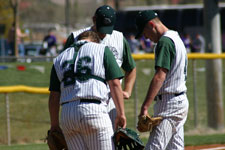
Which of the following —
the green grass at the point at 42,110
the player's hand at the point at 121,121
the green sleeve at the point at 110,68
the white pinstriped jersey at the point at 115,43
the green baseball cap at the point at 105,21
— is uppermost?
the green baseball cap at the point at 105,21

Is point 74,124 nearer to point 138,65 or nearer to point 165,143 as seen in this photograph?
point 165,143

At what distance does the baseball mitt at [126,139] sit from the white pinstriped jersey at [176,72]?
681 mm

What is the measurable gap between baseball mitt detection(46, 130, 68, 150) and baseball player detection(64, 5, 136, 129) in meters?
0.71

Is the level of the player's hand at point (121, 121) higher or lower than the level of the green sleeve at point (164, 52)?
lower

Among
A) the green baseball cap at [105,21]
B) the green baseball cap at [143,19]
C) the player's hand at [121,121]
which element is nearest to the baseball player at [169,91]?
the green baseball cap at [143,19]

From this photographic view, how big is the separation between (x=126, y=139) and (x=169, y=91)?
31.4 inches

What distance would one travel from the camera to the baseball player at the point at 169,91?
5.53 metres

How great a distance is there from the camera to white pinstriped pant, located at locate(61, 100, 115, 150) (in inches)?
184

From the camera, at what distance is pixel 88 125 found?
468 centimetres

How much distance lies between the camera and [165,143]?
18.3ft

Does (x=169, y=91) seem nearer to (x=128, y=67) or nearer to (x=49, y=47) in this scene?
(x=128, y=67)

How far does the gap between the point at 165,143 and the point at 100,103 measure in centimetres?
114

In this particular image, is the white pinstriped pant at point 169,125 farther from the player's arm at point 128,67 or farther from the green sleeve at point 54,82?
the green sleeve at point 54,82

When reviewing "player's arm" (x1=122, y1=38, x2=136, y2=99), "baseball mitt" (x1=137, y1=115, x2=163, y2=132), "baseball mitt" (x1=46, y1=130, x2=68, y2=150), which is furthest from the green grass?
"baseball mitt" (x1=46, y1=130, x2=68, y2=150)
